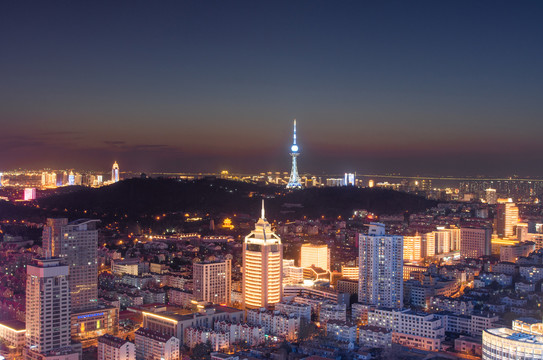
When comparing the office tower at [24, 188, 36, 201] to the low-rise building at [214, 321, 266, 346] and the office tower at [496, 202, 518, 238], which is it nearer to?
the low-rise building at [214, 321, 266, 346]

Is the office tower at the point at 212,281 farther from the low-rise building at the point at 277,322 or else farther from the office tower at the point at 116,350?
the office tower at the point at 116,350

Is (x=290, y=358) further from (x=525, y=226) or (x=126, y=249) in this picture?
(x=525, y=226)

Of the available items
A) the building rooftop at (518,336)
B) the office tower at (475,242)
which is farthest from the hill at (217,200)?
the building rooftop at (518,336)

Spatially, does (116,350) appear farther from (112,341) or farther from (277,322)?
(277,322)

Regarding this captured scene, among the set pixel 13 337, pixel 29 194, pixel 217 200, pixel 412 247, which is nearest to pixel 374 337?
pixel 13 337

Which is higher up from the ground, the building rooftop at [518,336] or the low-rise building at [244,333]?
the building rooftop at [518,336]

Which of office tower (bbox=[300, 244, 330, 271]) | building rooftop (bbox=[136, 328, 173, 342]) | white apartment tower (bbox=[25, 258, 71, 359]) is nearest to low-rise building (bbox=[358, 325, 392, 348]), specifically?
building rooftop (bbox=[136, 328, 173, 342])

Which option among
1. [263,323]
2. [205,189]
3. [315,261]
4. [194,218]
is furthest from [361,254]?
[205,189]
